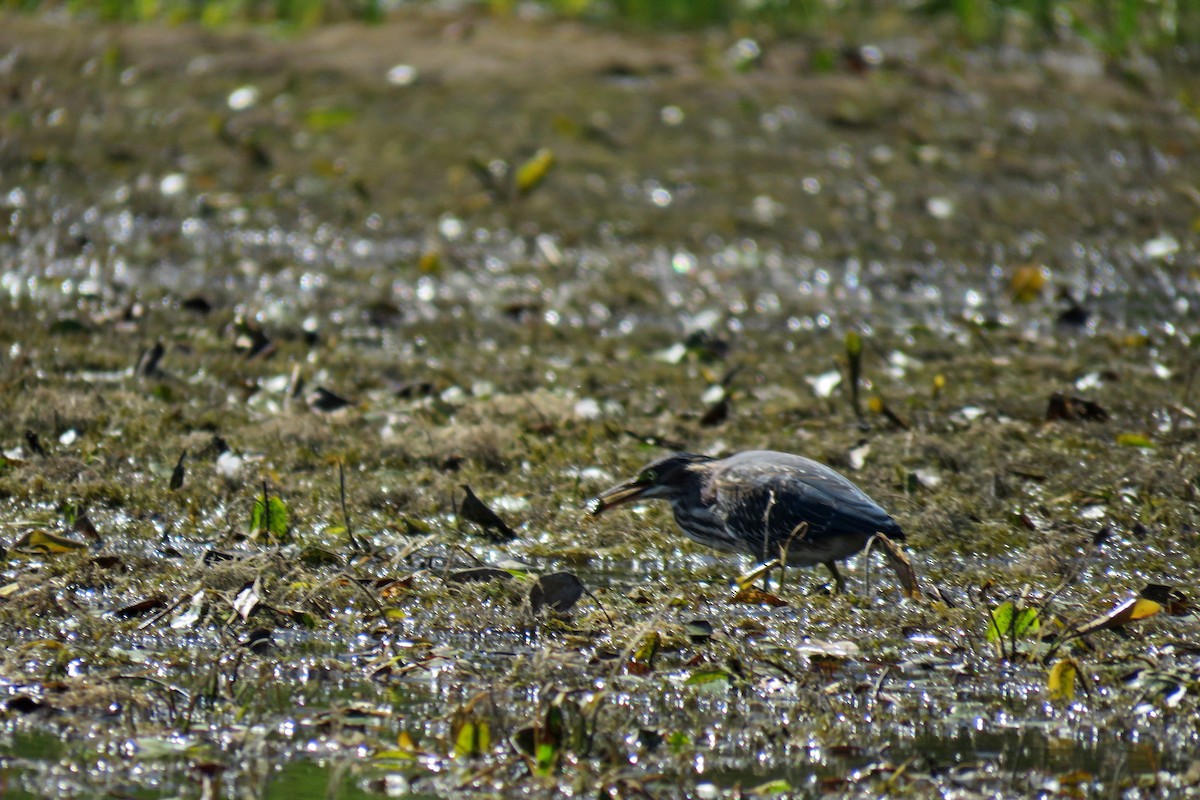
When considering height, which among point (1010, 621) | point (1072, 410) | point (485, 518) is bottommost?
point (1072, 410)

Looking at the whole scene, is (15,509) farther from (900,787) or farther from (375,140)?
(375,140)

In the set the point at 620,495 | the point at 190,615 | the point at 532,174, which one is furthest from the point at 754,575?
the point at 532,174

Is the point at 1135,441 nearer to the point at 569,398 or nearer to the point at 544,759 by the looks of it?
the point at 569,398

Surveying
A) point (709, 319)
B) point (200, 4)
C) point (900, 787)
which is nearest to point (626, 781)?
point (900, 787)

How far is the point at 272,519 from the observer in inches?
239

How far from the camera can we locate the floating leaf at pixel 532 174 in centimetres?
1131

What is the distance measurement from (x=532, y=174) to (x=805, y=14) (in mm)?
4368

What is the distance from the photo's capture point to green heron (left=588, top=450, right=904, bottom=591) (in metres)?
5.80

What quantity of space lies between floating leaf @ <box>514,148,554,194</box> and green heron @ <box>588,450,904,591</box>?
204 inches

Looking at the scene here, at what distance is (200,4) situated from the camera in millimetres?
15172

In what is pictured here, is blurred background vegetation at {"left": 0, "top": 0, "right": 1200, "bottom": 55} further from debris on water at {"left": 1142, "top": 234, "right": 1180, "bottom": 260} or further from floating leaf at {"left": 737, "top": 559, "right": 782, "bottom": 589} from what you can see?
floating leaf at {"left": 737, "top": 559, "right": 782, "bottom": 589}

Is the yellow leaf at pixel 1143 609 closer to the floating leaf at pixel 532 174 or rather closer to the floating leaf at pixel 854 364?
the floating leaf at pixel 854 364

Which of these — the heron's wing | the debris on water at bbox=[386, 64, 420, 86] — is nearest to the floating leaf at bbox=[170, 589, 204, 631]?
the heron's wing

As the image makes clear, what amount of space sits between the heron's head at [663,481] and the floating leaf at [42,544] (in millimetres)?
1910
